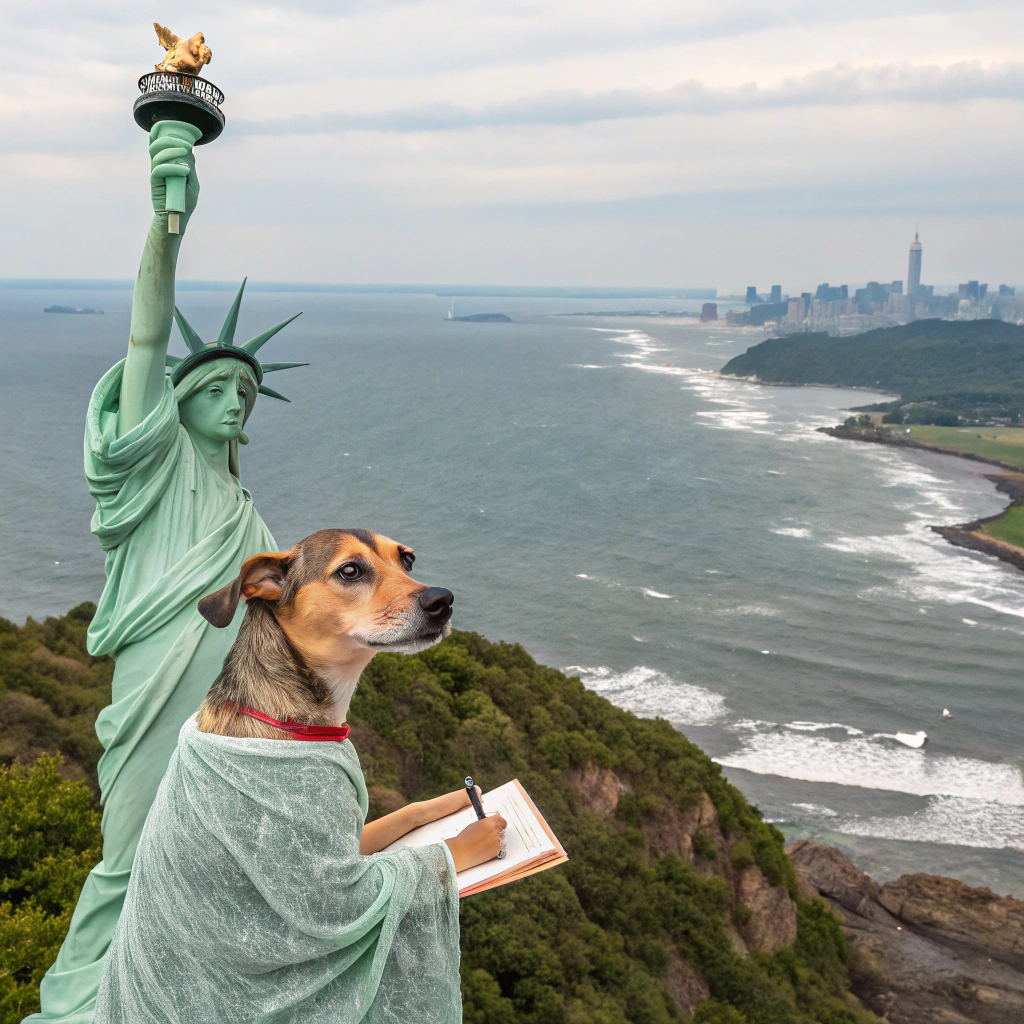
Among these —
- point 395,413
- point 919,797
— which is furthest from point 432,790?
point 395,413

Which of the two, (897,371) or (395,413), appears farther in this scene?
(897,371)

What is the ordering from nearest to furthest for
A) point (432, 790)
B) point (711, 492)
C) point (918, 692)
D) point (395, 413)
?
point (432, 790) < point (918, 692) < point (711, 492) < point (395, 413)

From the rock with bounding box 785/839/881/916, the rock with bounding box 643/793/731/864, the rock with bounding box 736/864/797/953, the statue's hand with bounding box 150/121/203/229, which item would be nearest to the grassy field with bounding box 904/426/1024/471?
the rock with bounding box 785/839/881/916

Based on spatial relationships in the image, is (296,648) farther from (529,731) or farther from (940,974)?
(940,974)

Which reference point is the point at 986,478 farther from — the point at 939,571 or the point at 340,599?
the point at 340,599

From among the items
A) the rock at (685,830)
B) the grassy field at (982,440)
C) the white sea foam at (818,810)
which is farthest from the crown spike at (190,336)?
the grassy field at (982,440)

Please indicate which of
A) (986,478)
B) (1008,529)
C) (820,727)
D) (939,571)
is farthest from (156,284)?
(986,478)

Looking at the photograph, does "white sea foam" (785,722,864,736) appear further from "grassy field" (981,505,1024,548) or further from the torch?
the torch

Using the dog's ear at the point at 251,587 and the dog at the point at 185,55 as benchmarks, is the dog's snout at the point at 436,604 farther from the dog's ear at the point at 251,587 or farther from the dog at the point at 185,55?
the dog at the point at 185,55
